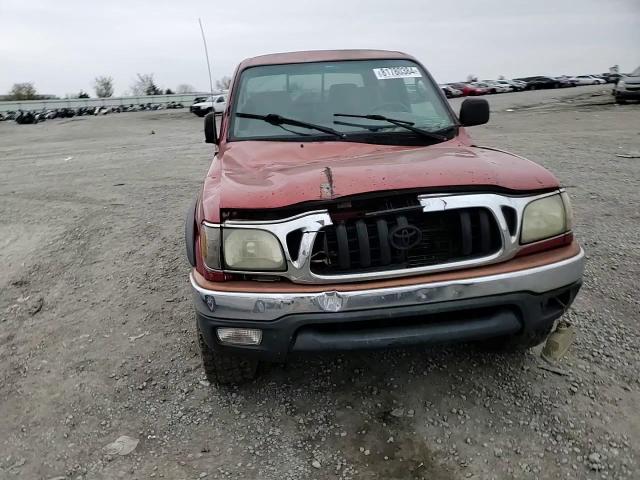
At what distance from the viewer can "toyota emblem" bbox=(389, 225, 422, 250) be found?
228 cm

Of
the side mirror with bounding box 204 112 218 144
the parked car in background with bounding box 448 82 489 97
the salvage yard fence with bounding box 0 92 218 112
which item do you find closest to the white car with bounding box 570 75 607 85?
the parked car in background with bounding box 448 82 489 97

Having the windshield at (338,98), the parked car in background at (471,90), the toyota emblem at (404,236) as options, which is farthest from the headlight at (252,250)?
the parked car in background at (471,90)

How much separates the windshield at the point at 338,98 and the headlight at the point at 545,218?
1135 mm

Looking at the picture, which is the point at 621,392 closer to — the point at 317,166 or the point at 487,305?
the point at 487,305

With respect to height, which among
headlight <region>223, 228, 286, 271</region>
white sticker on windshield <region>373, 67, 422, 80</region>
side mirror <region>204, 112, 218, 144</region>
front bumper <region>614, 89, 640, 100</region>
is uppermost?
white sticker on windshield <region>373, 67, 422, 80</region>

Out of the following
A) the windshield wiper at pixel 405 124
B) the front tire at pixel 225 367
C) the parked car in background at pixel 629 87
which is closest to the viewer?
the front tire at pixel 225 367

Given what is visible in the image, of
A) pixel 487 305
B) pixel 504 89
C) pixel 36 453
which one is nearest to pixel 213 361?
pixel 36 453

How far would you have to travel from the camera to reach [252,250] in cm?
229

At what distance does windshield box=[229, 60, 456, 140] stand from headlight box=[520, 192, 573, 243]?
3.72 feet

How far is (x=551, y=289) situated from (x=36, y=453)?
2.52m

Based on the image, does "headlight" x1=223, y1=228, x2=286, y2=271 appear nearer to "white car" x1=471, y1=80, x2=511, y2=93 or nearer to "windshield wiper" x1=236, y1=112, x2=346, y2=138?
"windshield wiper" x1=236, y1=112, x2=346, y2=138

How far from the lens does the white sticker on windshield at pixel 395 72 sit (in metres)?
3.83

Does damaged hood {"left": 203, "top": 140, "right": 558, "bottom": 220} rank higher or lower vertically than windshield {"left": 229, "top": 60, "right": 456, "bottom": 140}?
lower

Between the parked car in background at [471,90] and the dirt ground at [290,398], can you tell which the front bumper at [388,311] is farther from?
the parked car in background at [471,90]
